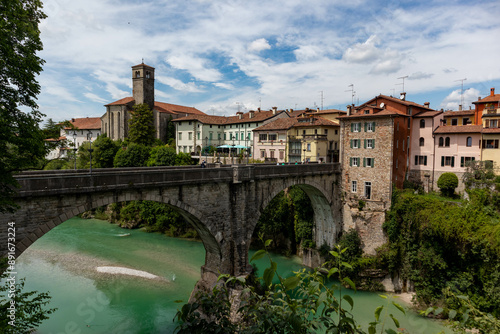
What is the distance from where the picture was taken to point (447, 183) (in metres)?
28.8

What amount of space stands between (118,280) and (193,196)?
48.6ft

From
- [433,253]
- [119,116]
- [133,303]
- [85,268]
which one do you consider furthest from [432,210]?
[119,116]

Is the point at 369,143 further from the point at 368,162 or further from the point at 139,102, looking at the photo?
the point at 139,102

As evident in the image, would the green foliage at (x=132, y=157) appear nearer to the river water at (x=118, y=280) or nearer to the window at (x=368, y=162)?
the river water at (x=118, y=280)

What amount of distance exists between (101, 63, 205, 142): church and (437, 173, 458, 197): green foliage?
179 ft

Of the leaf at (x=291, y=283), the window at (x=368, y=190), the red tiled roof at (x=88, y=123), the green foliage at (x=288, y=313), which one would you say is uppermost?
the red tiled roof at (x=88, y=123)

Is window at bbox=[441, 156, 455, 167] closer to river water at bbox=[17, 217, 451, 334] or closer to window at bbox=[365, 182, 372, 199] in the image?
window at bbox=[365, 182, 372, 199]

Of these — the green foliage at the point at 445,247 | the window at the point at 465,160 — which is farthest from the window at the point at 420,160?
the green foliage at the point at 445,247

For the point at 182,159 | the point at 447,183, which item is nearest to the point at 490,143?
the point at 447,183

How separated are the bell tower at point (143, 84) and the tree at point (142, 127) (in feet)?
23.0

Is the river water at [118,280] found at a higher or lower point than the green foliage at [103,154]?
lower

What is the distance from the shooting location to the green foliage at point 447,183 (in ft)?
94.2

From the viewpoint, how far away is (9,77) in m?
8.12

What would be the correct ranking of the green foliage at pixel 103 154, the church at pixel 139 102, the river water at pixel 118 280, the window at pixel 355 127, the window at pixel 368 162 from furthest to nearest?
1. the church at pixel 139 102
2. the green foliage at pixel 103 154
3. the window at pixel 355 127
4. the window at pixel 368 162
5. the river water at pixel 118 280
